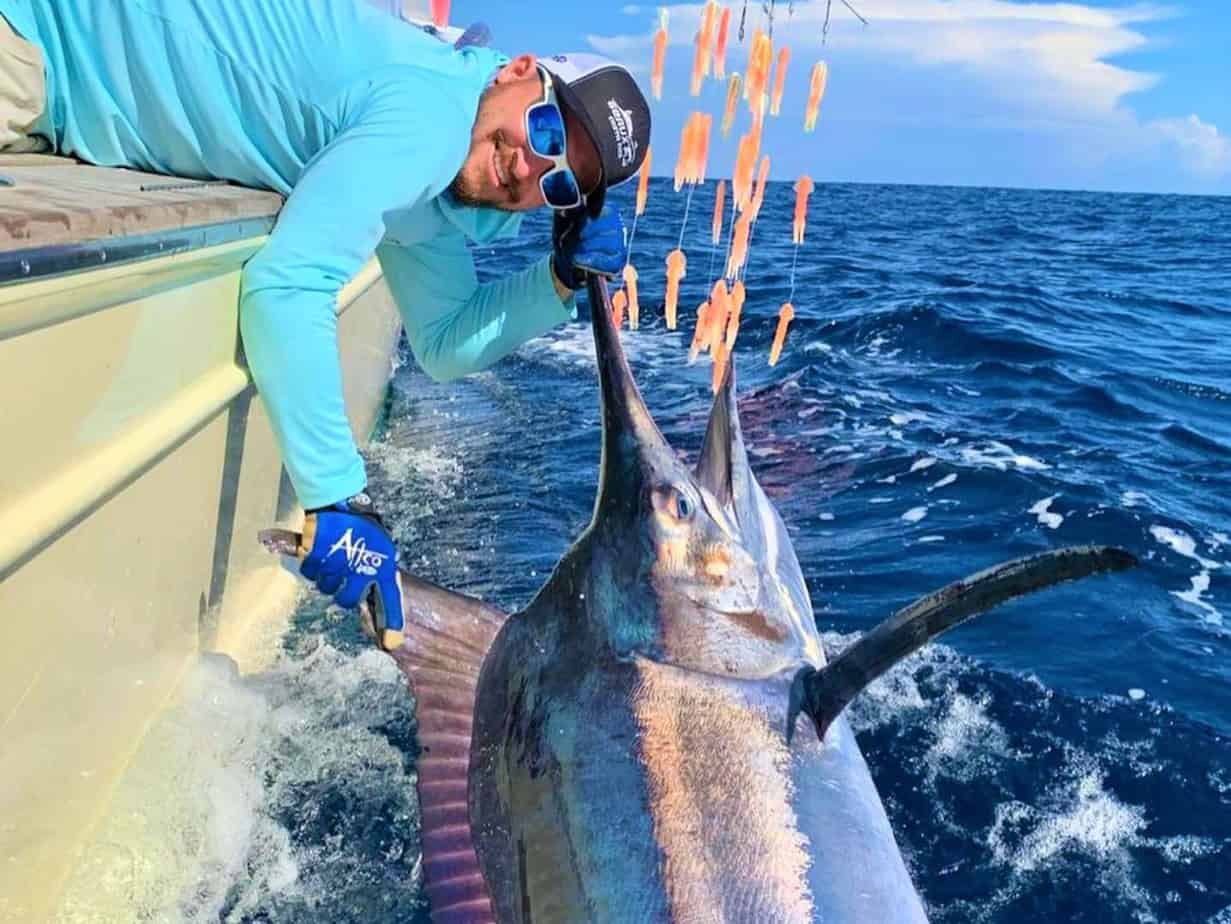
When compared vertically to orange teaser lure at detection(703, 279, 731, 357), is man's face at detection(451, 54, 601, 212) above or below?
above

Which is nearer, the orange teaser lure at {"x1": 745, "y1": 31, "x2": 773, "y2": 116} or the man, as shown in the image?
the man

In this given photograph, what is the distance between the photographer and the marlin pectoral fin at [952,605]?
50.2 inches

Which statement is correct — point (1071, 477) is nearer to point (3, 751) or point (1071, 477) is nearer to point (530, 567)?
point (530, 567)

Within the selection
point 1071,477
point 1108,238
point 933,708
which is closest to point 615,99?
point 933,708

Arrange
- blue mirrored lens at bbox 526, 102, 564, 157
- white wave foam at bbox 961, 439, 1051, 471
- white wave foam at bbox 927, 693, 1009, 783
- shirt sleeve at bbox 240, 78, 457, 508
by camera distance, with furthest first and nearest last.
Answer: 1. white wave foam at bbox 961, 439, 1051, 471
2. white wave foam at bbox 927, 693, 1009, 783
3. blue mirrored lens at bbox 526, 102, 564, 157
4. shirt sleeve at bbox 240, 78, 457, 508

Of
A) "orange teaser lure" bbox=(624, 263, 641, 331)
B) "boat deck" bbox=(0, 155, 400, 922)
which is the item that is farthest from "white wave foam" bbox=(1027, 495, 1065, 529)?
"boat deck" bbox=(0, 155, 400, 922)

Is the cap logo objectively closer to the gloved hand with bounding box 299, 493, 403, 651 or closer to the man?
the man

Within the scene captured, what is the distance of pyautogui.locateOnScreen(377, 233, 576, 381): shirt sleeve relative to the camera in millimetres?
2893

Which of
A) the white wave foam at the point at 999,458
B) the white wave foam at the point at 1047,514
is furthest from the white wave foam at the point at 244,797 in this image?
the white wave foam at the point at 999,458

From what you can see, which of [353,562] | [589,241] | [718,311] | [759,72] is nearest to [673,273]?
[718,311]

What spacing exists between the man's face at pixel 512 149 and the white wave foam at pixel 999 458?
3677mm

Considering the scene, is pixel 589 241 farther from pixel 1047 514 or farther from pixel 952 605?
pixel 1047 514

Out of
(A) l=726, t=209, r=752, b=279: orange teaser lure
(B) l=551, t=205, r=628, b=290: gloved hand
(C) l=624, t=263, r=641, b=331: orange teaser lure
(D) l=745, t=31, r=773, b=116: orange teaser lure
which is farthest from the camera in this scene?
(C) l=624, t=263, r=641, b=331: orange teaser lure

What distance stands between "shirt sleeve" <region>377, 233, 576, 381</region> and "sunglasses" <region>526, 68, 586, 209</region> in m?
0.51
